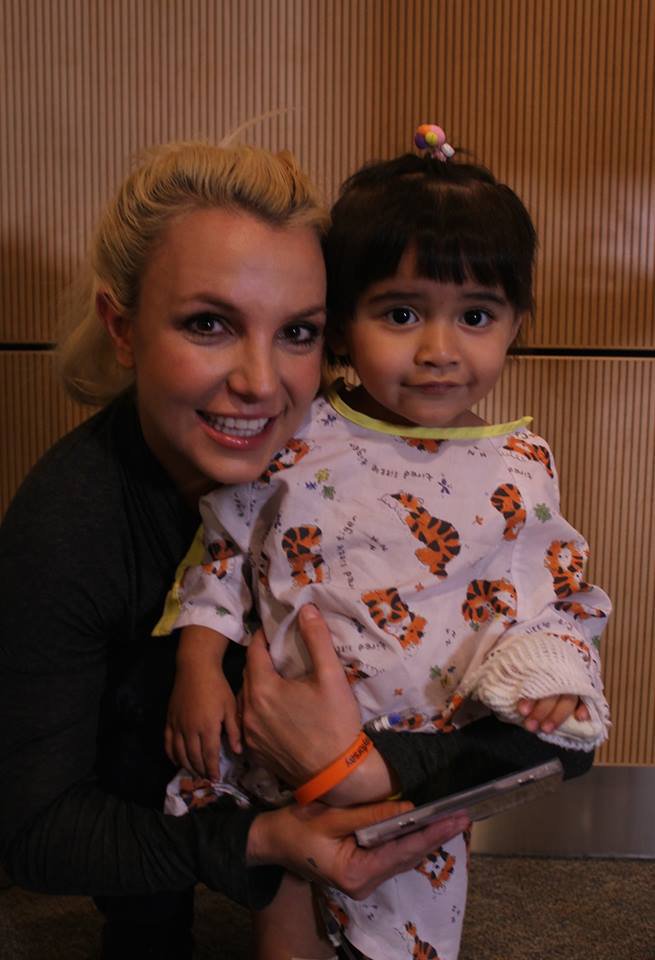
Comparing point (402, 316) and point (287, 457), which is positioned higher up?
point (402, 316)

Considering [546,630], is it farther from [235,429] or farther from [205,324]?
[205,324]

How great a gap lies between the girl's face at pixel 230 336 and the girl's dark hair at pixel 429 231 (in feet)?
0.14

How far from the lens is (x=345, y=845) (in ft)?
3.79

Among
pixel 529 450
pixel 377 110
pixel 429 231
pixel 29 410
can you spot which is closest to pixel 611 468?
pixel 529 450

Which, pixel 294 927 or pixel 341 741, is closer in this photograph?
pixel 341 741

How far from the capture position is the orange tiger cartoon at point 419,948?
125 centimetres

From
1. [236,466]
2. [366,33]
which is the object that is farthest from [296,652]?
[366,33]

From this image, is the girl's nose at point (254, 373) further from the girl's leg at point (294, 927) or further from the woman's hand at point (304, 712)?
the girl's leg at point (294, 927)

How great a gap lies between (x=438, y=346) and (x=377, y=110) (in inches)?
34.1

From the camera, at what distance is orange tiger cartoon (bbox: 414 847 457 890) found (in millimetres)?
1266

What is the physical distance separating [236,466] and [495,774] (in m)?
0.49

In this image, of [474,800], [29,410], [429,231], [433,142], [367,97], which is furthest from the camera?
[29,410]

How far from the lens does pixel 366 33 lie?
71.7 inches

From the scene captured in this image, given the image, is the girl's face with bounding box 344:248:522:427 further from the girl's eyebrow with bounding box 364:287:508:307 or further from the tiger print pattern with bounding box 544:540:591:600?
the tiger print pattern with bounding box 544:540:591:600
